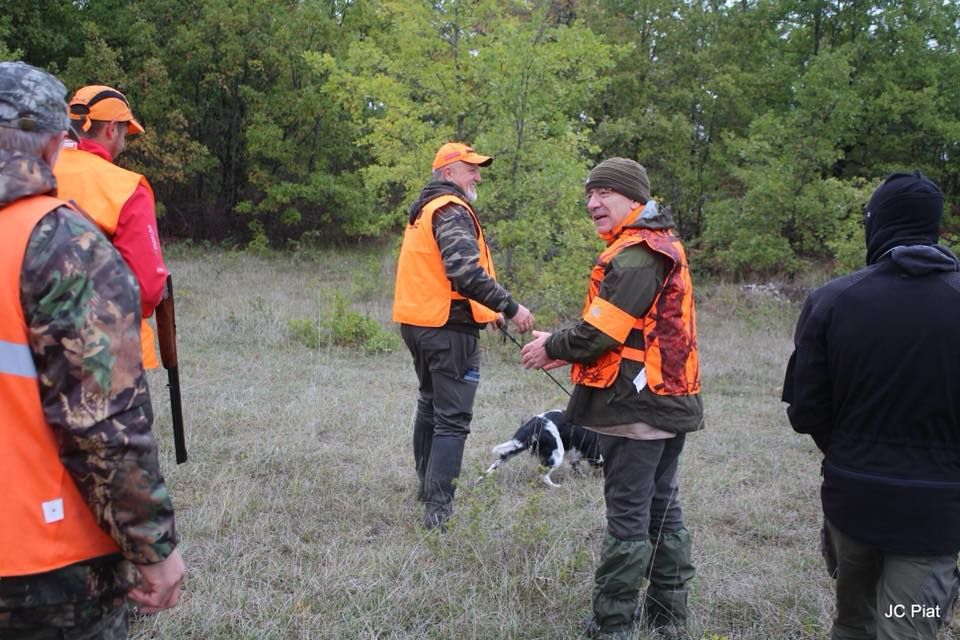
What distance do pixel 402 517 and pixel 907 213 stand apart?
2769 millimetres

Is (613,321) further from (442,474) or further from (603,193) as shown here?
(442,474)

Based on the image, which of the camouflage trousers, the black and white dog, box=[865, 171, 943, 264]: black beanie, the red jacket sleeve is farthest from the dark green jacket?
the black and white dog

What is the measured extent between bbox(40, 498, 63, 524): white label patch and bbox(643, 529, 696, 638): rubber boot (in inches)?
86.6

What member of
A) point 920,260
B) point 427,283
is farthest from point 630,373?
point 427,283

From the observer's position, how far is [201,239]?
67.1 feet

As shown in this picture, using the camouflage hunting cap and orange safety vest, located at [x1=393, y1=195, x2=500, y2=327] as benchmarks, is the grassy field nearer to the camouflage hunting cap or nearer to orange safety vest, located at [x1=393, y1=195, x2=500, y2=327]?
orange safety vest, located at [x1=393, y1=195, x2=500, y2=327]

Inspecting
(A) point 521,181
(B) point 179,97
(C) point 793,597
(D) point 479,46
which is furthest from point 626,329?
(B) point 179,97

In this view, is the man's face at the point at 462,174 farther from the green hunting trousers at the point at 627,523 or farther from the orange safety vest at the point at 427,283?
the green hunting trousers at the point at 627,523

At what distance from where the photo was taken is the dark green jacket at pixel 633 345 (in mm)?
2771

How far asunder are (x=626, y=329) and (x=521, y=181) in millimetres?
7320

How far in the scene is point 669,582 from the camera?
3.05 meters

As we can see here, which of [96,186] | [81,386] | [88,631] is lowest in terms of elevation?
[88,631]

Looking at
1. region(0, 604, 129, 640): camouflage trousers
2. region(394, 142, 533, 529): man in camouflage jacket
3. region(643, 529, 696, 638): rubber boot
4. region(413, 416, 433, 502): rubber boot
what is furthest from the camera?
region(413, 416, 433, 502): rubber boot

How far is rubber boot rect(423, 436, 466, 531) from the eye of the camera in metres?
3.97
